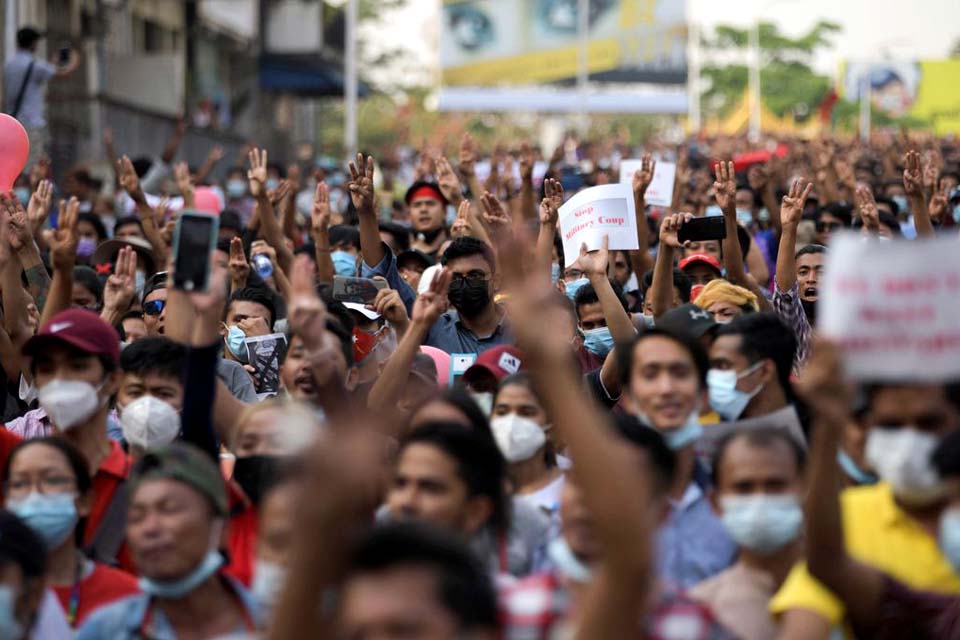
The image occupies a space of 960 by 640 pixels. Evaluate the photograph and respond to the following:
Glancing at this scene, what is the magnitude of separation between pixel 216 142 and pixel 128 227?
680 inches

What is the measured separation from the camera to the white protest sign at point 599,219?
334 inches

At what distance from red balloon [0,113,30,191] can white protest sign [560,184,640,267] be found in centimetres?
276

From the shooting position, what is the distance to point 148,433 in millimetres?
5844

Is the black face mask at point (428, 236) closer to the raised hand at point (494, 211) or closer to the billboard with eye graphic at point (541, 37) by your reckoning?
the raised hand at point (494, 211)

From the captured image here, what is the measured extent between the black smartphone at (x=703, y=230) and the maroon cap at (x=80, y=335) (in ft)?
12.2

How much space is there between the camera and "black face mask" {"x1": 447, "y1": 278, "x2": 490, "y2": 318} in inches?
320

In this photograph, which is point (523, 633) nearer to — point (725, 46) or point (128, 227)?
point (128, 227)

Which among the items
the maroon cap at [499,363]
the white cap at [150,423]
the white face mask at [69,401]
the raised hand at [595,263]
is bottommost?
the white cap at [150,423]

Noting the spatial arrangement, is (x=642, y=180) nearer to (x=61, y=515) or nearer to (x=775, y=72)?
(x=61, y=515)

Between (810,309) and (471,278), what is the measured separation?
1679 millimetres

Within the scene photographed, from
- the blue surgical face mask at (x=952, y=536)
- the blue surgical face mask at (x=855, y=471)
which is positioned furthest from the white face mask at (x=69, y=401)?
the blue surgical face mask at (x=952, y=536)

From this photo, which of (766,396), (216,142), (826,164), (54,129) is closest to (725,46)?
(216,142)

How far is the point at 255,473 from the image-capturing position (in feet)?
17.3

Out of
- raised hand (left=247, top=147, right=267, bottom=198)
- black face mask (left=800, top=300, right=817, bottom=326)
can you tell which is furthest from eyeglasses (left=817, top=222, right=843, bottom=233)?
raised hand (left=247, top=147, right=267, bottom=198)
